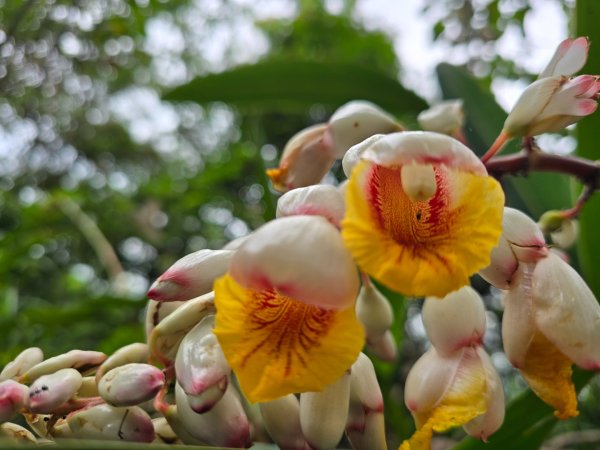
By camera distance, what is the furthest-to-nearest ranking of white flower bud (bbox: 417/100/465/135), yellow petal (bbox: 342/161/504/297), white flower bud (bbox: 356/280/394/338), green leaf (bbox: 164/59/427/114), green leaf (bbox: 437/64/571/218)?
green leaf (bbox: 164/59/427/114) → green leaf (bbox: 437/64/571/218) → white flower bud (bbox: 417/100/465/135) → white flower bud (bbox: 356/280/394/338) → yellow petal (bbox: 342/161/504/297)

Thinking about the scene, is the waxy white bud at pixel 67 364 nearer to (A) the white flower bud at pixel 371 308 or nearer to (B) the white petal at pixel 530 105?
(A) the white flower bud at pixel 371 308

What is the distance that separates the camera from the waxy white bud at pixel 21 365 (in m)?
0.46

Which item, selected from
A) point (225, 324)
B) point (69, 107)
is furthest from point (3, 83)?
point (69, 107)

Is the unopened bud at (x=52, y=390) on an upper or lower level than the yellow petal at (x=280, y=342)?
lower

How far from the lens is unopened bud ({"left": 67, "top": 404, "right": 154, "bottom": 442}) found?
0.42 metres

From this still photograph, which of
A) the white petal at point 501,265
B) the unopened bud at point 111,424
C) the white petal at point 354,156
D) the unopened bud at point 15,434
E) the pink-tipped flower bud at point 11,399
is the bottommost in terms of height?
the unopened bud at point 111,424

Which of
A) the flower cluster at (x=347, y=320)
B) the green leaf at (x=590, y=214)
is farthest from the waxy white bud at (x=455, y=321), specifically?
the green leaf at (x=590, y=214)

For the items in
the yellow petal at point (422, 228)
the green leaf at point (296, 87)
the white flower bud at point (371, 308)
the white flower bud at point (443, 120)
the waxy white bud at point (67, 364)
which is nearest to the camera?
the yellow petal at point (422, 228)

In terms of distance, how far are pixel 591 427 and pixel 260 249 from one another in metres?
1.33

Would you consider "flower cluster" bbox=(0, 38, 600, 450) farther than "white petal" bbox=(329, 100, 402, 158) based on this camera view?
No

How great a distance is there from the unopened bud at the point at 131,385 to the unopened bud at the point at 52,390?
20mm

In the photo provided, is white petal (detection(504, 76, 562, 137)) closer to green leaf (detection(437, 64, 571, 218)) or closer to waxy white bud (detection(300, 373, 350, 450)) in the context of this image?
waxy white bud (detection(300, 373, 350, 450))

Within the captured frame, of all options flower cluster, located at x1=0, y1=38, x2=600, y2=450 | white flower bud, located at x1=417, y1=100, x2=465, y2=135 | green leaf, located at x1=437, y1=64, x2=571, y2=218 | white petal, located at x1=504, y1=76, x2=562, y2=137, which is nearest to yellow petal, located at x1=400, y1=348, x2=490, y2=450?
flower cluster, located at x1=0, y1=38, x2=600, y2=450

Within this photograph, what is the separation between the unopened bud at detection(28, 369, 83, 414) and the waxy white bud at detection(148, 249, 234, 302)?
0.24 feet
